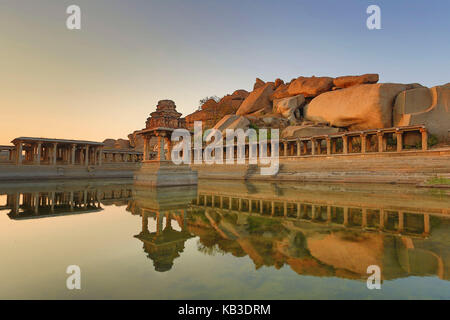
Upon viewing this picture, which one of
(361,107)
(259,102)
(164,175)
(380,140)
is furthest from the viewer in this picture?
(259,102)

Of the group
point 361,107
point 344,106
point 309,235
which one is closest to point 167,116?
point 344,106

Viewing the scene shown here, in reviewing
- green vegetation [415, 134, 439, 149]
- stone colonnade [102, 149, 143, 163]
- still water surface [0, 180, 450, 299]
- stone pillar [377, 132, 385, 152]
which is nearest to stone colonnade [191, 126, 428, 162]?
stone pillar [377, 132, 385, 152]

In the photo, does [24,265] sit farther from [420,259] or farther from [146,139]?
[146,139]

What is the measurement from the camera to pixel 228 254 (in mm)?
4625

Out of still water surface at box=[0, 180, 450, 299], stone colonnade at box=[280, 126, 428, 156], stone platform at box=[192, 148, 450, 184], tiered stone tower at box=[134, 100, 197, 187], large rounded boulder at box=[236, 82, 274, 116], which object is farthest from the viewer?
large rounded boulder at box=[236, 82, 274, 116]

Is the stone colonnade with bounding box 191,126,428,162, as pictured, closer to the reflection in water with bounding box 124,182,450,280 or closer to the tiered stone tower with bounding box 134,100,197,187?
the tiered stone tower with bounding box 134,100,197,187

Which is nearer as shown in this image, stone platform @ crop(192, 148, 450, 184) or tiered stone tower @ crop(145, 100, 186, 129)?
stone platform @ crop(192, 148, 450, 184)

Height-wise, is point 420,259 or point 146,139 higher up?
point 146,139

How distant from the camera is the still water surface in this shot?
322 cm

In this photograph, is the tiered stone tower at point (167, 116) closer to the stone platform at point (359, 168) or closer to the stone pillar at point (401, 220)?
the stone platform at point (359, 168)

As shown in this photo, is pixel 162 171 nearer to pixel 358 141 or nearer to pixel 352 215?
pixel 352 215

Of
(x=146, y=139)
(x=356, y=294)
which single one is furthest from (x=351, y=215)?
(x=146, y=139)

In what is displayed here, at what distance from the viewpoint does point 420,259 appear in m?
4.23
